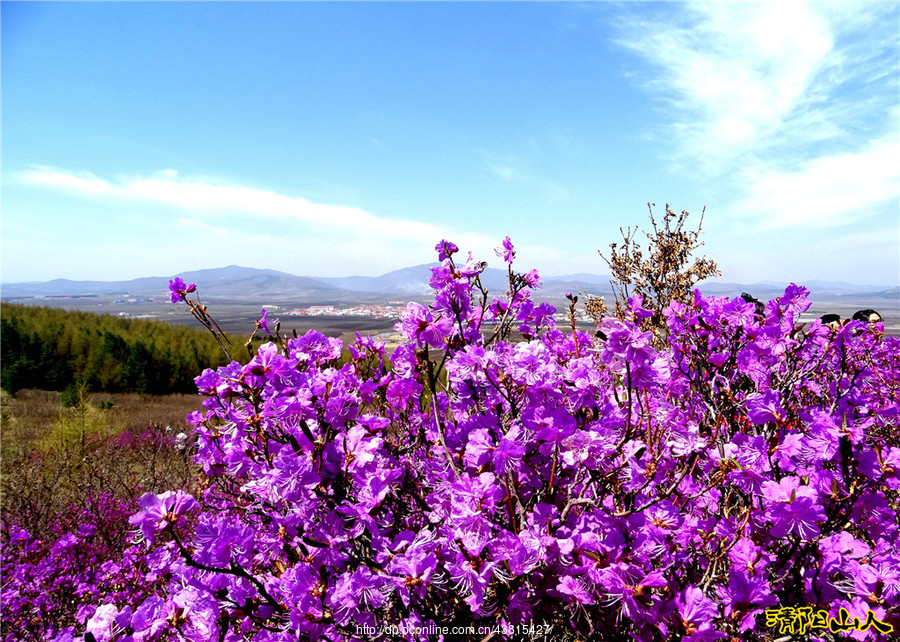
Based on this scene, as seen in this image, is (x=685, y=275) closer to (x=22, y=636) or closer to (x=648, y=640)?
(x=648, y=640)

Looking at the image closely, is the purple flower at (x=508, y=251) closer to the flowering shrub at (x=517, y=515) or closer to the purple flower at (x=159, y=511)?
the flowering shrub at (x=517, y=515)

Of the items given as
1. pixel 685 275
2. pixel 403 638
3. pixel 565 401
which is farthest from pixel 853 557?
pixel 685 275

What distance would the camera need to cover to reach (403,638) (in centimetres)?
181

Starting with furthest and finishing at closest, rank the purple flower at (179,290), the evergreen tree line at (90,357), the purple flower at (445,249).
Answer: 1. the evergreen tree line at (90,357)
2. the purple flower at (179,290)
3. the purple flower at (445,249)

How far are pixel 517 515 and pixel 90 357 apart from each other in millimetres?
31703

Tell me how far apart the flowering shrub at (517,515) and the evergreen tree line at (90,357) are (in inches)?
1054

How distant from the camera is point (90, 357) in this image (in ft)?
84.2

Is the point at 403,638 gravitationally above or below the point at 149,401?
above

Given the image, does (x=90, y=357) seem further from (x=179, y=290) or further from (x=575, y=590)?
(x=575, y=590)

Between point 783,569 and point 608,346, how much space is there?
1385 mm

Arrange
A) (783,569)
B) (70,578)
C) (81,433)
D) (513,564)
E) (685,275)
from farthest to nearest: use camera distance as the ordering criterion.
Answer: (81,433)
(685,275)
(70,578)
(783,569)
(513,564)

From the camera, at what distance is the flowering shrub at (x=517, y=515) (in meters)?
1.61

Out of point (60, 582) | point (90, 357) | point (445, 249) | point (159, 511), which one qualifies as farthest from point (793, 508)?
point (90, 357)

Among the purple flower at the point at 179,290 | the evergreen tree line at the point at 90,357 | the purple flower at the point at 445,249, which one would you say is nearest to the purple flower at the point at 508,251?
the purple flower at the point at 445,249
